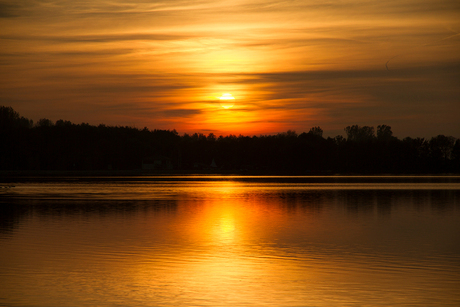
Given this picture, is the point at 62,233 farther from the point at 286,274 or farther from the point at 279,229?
the point at 286,274

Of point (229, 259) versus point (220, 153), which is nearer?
point (229, 259)

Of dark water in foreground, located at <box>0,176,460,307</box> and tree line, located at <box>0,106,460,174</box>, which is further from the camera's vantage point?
tree line, located at <box>0,106,460,174</box>

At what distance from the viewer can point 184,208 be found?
37.2 m

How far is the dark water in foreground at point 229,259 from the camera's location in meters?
12.6

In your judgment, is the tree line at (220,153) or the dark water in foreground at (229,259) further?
the tree line at (220,153)

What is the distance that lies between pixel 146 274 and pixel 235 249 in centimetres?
515

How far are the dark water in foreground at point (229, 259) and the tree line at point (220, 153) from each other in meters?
143

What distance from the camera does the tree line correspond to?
167375 millimetres

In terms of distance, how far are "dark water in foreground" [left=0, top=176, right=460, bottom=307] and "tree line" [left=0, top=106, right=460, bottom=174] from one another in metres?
143

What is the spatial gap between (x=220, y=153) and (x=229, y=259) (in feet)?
590

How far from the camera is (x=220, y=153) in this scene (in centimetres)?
19725

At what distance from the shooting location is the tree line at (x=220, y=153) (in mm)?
167375

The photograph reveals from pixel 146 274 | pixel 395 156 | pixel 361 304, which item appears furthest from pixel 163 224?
pixel 395 156

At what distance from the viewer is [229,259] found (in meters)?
17.5
